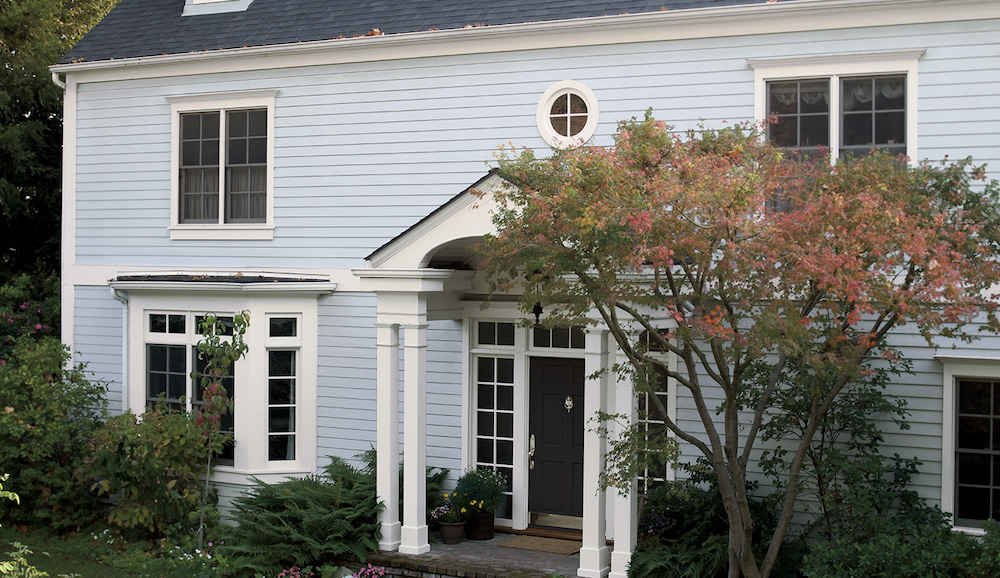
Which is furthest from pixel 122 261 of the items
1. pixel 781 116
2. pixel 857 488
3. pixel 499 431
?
pixel 857 488

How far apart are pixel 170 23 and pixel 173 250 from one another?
3.44 m

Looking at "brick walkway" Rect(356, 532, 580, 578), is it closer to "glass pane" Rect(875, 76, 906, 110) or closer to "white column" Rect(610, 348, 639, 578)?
"white column" Rect(610, 348, 639, 578)

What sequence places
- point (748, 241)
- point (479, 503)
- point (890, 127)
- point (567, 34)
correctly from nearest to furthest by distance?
point (748, 241) < point (890, 127) < point (567, 34) < point (479, 503)

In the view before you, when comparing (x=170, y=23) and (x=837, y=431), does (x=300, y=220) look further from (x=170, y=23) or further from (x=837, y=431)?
(x=837, y=431)

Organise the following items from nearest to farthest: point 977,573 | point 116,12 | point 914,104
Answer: point 977,573, point 914,104, point 116,12

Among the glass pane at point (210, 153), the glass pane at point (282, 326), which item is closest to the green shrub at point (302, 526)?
the glass pane at point (282, 326)

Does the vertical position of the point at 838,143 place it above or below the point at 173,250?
above

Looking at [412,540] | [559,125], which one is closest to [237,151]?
[559,125]

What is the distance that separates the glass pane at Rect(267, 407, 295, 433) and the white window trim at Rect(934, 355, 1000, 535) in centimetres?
795

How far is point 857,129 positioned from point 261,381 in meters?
7.89

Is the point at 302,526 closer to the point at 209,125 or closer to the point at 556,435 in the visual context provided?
the point at 556,435

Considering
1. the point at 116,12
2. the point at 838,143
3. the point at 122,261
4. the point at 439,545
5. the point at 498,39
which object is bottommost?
the point at 439,545

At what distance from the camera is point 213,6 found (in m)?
14.2

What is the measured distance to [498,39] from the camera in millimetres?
11633
